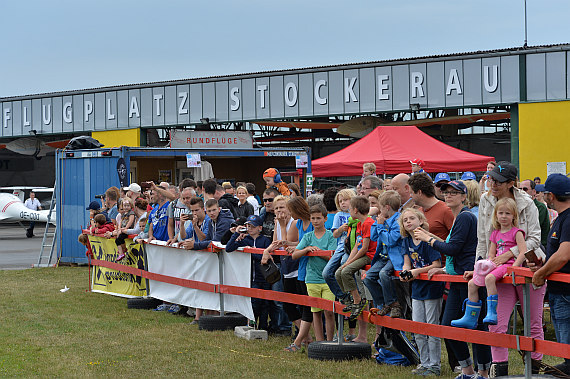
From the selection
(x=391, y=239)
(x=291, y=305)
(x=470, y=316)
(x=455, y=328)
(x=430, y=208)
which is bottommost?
(x=291, y=305)

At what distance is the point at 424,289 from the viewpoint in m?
7.53

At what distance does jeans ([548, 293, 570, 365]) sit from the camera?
630 centimetres

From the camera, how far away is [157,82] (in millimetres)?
38750

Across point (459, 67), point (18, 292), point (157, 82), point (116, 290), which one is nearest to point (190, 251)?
point (116, 290)

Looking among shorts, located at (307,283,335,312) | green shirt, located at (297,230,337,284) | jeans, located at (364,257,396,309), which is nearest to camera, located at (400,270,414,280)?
jeans, located at (364,257,396,309)

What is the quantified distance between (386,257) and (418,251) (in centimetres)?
45

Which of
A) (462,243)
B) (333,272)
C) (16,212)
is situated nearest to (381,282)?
(333,272)

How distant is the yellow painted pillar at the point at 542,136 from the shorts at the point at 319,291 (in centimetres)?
2195

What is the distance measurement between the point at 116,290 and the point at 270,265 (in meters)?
5.59

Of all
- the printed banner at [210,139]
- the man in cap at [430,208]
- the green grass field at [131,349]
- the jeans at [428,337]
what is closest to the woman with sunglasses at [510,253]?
the jeans at [428,337]

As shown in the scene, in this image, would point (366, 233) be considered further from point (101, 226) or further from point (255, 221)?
point (101, 226)

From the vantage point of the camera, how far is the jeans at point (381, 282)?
25.4 feet

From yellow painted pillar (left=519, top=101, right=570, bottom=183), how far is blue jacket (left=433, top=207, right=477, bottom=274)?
23.1 metres

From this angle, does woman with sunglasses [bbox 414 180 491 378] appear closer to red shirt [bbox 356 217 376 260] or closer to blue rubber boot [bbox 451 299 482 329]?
blue rubber boot [bbox 451 299 482 329]
